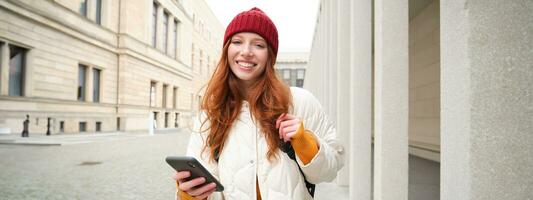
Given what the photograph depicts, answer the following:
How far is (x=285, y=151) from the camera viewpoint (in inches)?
73.2

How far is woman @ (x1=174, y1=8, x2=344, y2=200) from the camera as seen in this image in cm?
181

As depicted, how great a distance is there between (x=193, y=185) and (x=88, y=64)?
24.7 metres

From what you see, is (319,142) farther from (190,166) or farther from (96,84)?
(96,84)

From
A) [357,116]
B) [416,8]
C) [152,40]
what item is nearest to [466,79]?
[357,116]

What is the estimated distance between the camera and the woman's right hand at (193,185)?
5.78 feet

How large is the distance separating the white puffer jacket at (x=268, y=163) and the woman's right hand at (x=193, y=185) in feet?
0.60

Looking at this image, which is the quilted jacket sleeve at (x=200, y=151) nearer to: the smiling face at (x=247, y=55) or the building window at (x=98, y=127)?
the smiling face at (x=247, y=55)

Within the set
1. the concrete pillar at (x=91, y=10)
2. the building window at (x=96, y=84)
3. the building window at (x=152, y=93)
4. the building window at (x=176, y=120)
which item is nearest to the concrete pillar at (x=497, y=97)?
the concrete pillar at (x=91, y=10)

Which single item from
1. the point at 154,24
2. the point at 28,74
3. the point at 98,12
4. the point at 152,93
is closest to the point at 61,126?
the point at 28,74

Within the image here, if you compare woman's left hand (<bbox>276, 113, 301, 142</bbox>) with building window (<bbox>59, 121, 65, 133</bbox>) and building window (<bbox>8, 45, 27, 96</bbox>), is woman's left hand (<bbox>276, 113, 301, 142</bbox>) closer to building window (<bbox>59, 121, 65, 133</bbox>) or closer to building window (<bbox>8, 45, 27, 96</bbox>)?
building window (<bbox>8, 45, 27, 96</bbox>)

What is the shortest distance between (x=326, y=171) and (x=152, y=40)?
112 feet

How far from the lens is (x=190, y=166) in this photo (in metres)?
1.70

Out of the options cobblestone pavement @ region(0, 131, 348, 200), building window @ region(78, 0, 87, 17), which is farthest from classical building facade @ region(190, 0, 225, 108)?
cobblestone pavement @ region(0, 131, 348, 200)

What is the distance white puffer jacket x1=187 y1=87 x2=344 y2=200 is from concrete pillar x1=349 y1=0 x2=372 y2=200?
104 inches
